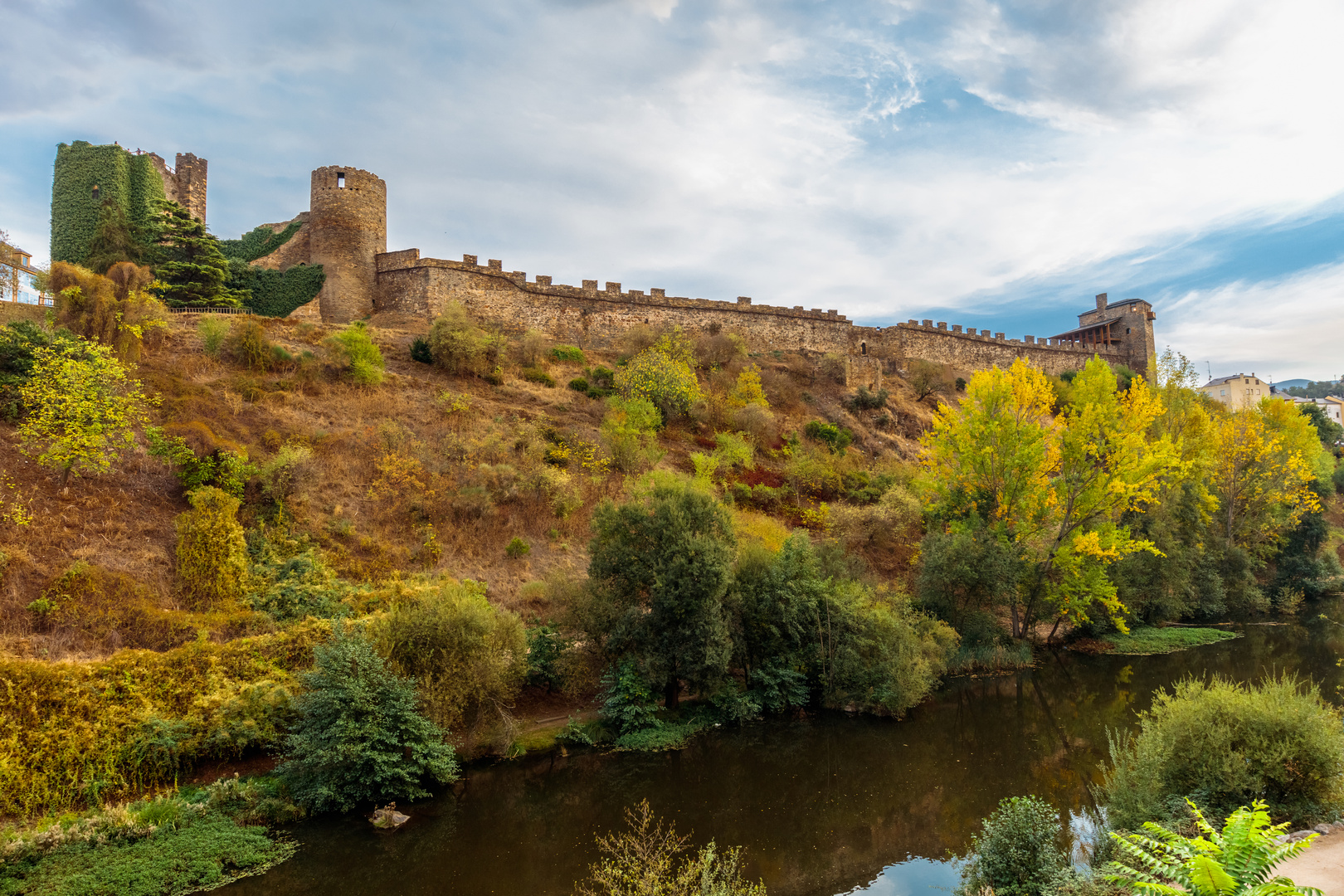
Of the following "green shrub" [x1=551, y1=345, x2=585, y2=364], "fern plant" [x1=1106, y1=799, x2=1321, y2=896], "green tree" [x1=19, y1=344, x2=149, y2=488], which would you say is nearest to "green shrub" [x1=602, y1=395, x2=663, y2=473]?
"green shrub" [x1=551, y1=345, x2=585, y2=364]

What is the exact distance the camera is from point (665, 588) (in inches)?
635

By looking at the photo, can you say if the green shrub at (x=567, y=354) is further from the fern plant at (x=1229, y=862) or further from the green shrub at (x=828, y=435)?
the fern plant at (x=1229, y=862)

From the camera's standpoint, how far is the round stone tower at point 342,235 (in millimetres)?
32219

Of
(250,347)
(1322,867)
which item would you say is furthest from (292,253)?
(1322,867)

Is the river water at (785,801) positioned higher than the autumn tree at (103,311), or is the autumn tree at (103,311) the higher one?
the autumn tree at (103,311)

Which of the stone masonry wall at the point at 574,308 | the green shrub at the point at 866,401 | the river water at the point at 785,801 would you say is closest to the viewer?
the river water at the point at 785,801

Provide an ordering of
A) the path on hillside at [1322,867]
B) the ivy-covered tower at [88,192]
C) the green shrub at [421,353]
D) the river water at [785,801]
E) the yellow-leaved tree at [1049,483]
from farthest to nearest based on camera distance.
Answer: the green shrub at [421,353]
the ivy-covered tower at [88,192]
the yellow-leaved tree at [1049,483]
the river water at [785,801]
the path on hillside at [1322,867]

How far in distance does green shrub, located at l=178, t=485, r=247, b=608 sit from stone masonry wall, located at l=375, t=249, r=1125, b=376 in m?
17.0

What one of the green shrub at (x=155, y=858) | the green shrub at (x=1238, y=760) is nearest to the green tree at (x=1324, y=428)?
the green shrub at (x=1238, y=760)

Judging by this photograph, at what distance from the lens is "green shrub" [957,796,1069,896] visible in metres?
8.80

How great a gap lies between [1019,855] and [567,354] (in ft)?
96.6

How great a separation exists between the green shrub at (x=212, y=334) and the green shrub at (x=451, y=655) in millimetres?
15934

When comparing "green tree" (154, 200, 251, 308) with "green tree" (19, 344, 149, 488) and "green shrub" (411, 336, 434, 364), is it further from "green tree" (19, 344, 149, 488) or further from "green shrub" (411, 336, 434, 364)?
"green tree" (19, 344, 149, 488)

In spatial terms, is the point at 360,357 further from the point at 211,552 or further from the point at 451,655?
the point at 451,655
